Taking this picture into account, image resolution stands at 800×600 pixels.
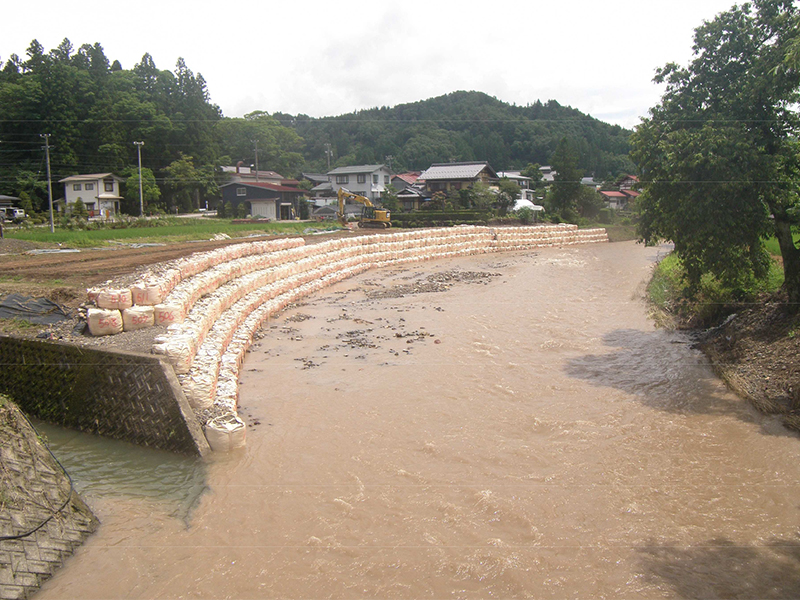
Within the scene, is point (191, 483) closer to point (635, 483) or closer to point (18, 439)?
point (18, 439)

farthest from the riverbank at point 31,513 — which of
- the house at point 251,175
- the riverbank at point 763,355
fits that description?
the house at point 251,175

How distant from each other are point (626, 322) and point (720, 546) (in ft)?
31.1

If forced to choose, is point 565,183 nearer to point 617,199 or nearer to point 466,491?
point 617,199

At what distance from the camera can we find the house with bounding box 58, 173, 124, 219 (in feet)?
153

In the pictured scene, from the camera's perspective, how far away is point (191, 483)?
248 inches

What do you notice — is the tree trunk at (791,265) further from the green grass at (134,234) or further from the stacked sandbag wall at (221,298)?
the green grass at (134,234)

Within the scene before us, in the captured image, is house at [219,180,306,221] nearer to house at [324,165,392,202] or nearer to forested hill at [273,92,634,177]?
house at [324,165,392,202]

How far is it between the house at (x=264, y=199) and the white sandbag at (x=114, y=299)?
41067 millimetres

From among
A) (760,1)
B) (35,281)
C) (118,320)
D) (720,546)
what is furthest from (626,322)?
(35,281)

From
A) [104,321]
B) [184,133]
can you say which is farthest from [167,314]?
[184,133]

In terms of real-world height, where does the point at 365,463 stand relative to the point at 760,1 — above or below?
below

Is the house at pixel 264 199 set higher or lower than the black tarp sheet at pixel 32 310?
higher

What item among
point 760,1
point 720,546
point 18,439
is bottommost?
point 720,546

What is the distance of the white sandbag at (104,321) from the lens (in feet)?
28.3
